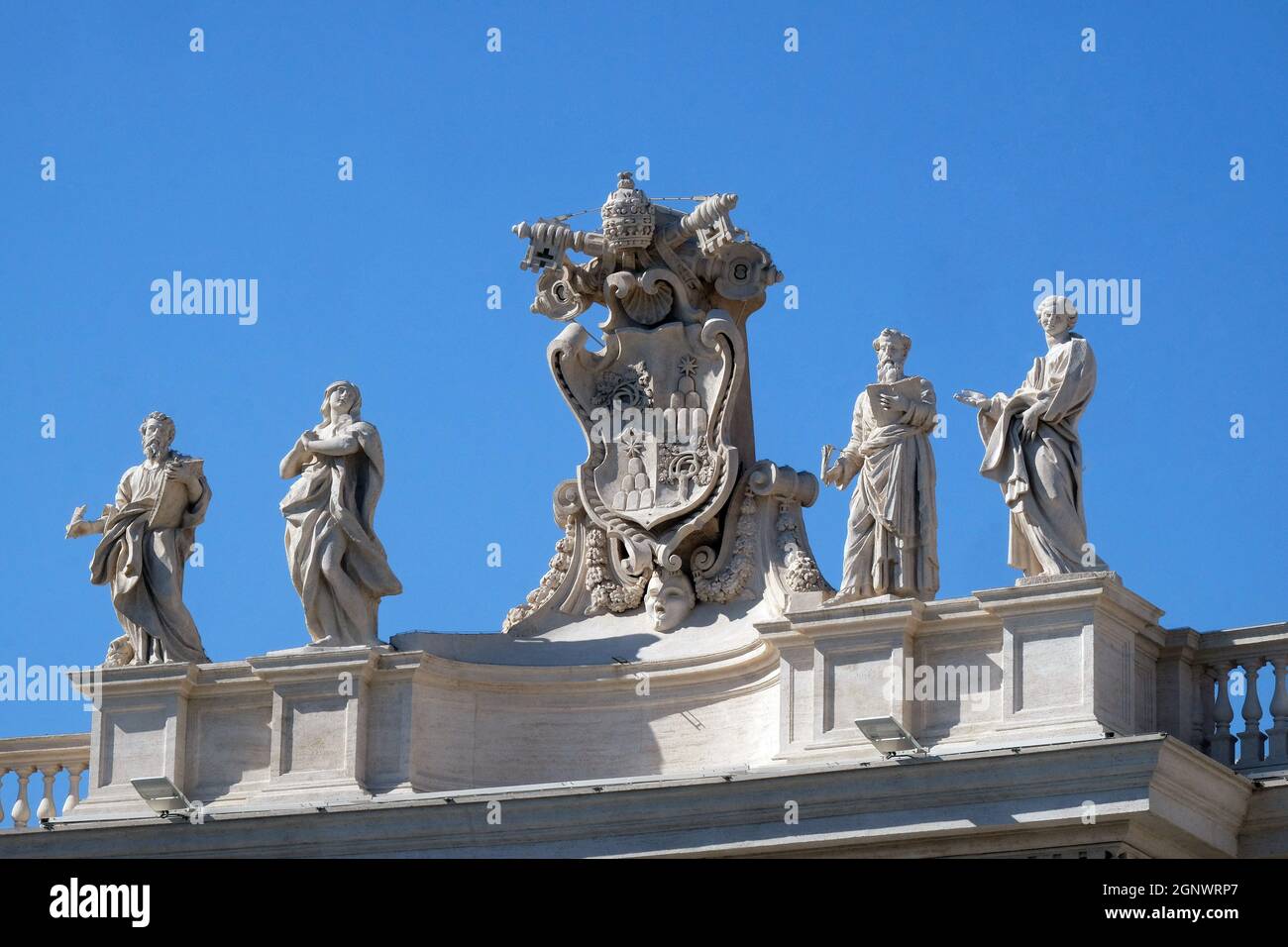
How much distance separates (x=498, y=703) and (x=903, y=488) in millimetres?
3925

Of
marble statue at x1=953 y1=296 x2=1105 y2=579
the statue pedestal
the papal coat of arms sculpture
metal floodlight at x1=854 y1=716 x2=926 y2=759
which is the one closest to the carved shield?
the papal coat of arms sculpture

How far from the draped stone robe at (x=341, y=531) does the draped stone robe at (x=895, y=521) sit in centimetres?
394

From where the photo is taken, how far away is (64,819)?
34188mm

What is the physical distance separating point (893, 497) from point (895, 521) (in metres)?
0.18

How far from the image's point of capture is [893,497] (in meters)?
32.8

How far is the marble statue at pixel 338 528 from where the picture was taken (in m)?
34.2

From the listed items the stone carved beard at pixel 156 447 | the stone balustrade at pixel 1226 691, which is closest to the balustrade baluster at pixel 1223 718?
the stone balustrade at pixel 1226 691

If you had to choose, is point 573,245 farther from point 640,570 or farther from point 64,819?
point 64,819

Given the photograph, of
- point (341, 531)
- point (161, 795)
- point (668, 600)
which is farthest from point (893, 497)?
point (161, 795)

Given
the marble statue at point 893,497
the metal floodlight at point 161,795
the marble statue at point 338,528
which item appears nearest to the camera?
the marble statue at point 893,497

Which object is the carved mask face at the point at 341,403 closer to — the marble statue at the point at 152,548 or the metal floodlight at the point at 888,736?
the marble statue at the point at 152,548

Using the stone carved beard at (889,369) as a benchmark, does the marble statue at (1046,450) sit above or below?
below

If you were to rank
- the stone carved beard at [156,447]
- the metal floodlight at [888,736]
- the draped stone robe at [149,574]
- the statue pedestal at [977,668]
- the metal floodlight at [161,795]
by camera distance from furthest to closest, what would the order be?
the stone carved beard at [156,447], the draped stone robe at [149,574], the metal floodlight at [161,795], the statue pedestal at [977,668], the metal floodlight at [888,736]
